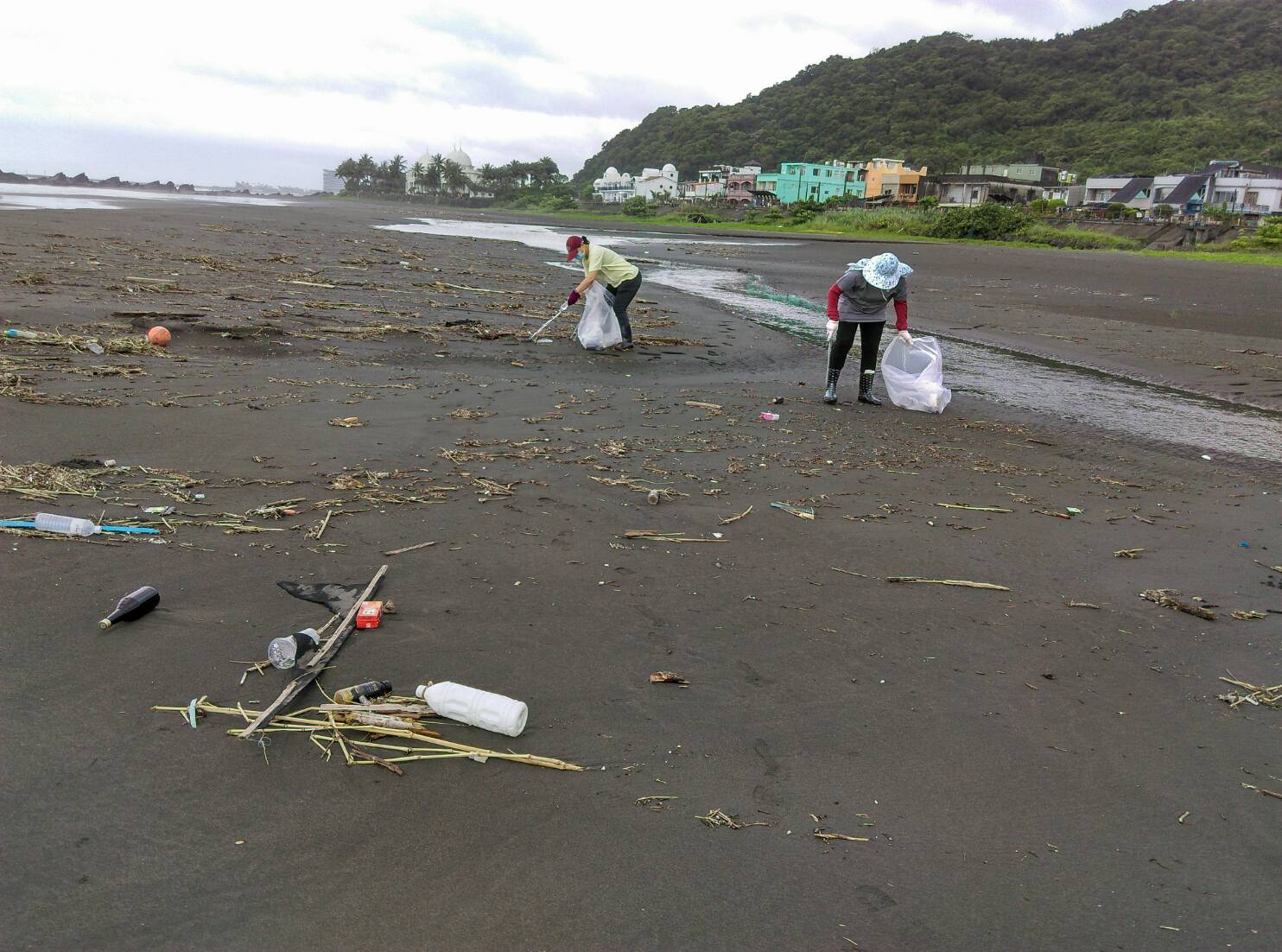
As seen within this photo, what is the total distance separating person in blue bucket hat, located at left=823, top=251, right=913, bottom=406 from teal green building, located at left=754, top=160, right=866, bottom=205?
91.5m

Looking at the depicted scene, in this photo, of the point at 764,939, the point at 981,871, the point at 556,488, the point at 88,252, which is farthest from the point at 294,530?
the point at 88,252

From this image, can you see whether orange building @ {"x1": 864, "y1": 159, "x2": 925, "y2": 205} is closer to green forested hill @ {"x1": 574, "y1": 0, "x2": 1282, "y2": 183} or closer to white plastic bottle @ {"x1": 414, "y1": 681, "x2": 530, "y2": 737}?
green forested hill @ {"x1": 574, "y1": 0, "x2": 1282, "y2": 183}

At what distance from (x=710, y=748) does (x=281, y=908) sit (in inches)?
58.7

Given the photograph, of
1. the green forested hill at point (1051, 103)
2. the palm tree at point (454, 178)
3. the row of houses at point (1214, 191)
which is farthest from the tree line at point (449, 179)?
the row of houses at point (1214, 191)

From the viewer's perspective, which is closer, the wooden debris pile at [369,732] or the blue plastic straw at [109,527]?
the wooden debris pile at [369,732]

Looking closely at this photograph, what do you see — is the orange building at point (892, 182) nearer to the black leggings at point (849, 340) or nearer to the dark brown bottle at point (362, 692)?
the black leggings at point (849, 340)

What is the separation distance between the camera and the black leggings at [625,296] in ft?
36.0

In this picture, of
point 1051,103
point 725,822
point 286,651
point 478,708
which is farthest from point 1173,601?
point 1051,103

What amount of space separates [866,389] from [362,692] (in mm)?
6999

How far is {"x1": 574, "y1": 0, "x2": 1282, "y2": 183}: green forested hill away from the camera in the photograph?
92100 millimetres

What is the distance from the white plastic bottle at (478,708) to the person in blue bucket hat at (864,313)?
6.48 m

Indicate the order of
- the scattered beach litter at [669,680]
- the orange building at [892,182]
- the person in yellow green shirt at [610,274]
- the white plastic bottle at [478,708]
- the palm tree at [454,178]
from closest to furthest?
the white plastic bottle at [478,708] < the scattered beach litter at [669,680] < the person in yellow green shirt at [610,274] < the orange building at [892,182] < the palm tree at [454,178]

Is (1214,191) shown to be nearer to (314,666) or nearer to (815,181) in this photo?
(815,181)

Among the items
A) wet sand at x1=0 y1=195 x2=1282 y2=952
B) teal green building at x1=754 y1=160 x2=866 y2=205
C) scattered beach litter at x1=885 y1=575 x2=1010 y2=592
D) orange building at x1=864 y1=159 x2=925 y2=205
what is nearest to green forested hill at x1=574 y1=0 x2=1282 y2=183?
teal green building at x1=754 y1=160 x2=866 y2=205
